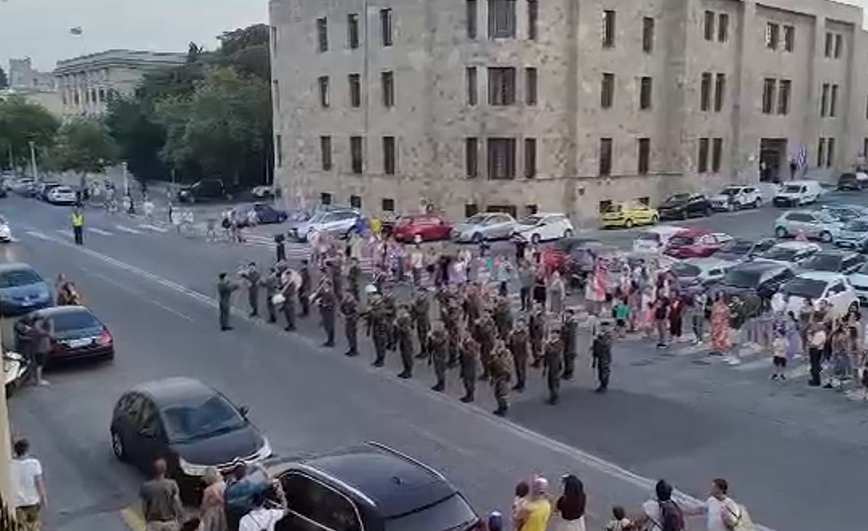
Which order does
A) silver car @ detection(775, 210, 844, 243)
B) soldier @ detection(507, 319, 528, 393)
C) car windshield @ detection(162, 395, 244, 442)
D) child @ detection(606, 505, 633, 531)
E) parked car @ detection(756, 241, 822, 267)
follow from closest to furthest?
child @ detection(606, 505, 633, 531) < car windshield @ detection(162, 395, 244, 442) < soldier @ detection(507, 319, 528, 393) < parked car @ detection(756, 241, 822, 267) < silver car @ detection(775, 210, 844, 243)

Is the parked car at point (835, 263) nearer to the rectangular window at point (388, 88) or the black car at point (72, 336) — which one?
the black car at point (72, 336)

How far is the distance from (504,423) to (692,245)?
18511 mm

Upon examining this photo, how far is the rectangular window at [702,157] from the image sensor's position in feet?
178

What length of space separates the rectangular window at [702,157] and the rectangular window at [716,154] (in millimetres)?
751

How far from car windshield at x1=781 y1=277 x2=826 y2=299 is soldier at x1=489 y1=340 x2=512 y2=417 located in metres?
10.1

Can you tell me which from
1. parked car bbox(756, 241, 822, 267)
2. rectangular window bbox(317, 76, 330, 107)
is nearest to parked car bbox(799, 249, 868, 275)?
parked car bbox(756, 241, 822, 267)

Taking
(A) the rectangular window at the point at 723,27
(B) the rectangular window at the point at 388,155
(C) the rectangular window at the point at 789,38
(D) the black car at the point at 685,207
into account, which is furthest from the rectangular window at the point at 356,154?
(C) the rectangular window at the point at 789,38

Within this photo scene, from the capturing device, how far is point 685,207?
48.3 m

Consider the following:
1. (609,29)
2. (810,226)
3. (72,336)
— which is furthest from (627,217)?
(72,336)

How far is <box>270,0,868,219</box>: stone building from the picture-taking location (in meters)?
45.9

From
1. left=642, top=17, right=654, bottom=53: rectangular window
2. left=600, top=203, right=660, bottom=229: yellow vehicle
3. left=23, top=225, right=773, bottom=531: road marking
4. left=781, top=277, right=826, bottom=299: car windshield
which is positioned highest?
left=642, top=17, right=654, bottom=53: rectangular window

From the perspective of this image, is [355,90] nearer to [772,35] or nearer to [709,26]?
[709,26]

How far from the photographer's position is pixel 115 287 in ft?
98.9

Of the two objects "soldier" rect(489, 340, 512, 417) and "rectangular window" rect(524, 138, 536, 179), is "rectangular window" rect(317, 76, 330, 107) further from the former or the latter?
"soldier" rect(489, 340, 512, 417)
